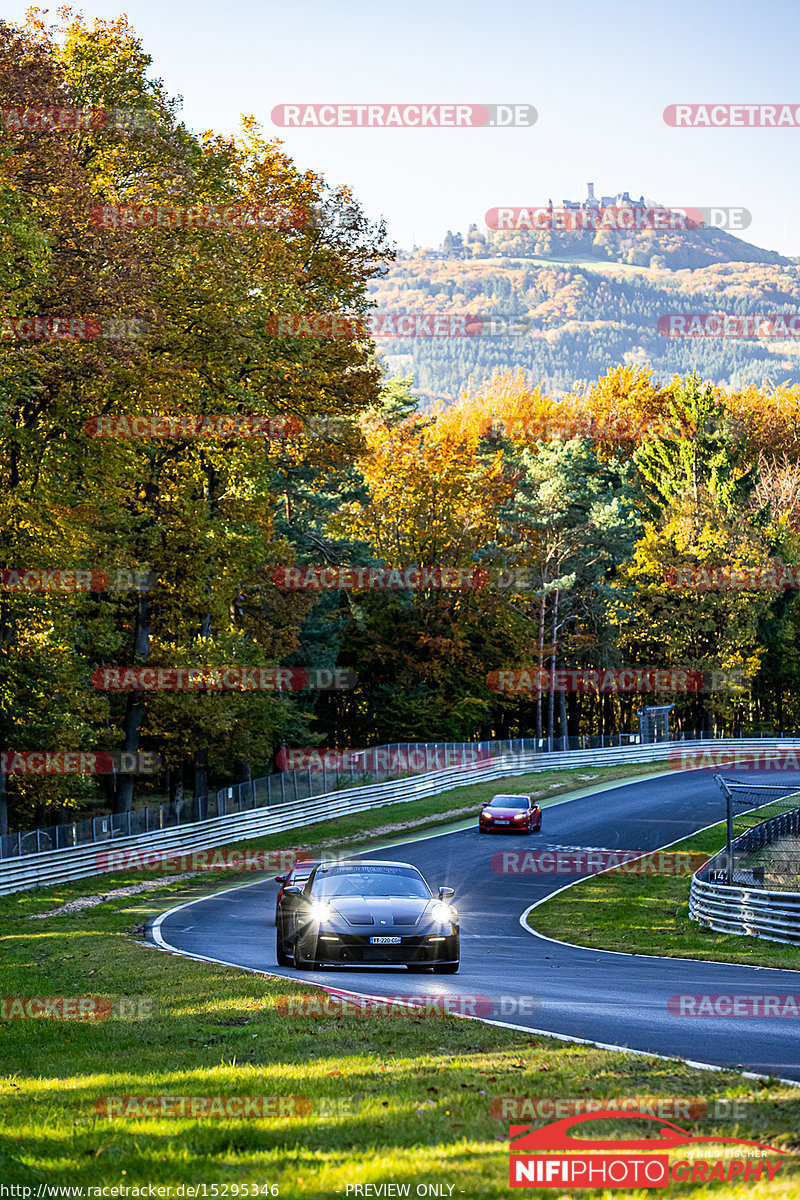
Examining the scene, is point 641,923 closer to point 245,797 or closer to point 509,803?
point 509,803

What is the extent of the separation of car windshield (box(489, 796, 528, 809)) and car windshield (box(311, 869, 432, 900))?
23536 mm

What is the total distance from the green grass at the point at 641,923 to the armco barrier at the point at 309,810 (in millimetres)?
12139

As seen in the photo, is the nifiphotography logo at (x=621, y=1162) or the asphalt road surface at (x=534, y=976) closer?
the nifiphotography logo at (x=621, y=1162)

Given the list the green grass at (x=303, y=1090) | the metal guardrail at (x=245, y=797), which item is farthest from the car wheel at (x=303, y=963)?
the metal guardrail at (x=245, y=797)

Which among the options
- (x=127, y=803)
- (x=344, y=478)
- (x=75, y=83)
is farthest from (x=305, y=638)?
(x=75, y=83)

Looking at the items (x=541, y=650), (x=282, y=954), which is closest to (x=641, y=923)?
(x=282, y=954)

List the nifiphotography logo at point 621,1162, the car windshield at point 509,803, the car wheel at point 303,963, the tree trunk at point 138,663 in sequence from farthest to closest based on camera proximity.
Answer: the car windshield at point 509,803 < the tree trunk at point 138,663 < the car wheel at point 303,963 < the nifiphotography logo at point 621,1162

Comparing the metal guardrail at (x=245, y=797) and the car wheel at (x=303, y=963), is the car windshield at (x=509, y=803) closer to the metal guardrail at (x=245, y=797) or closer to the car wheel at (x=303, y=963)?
the metal guardrail at (x=245, y=797)

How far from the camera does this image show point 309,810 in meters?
41.9

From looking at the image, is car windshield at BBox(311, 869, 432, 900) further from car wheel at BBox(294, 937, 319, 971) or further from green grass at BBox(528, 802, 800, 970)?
green grass at BBox(528, 802, 800, 970)

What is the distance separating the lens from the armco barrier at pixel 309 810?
29.6 metres

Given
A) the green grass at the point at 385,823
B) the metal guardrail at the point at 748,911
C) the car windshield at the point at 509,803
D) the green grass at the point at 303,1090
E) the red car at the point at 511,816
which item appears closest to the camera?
the green grass at the point at 303,1090

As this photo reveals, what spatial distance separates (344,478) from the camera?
55281 mm

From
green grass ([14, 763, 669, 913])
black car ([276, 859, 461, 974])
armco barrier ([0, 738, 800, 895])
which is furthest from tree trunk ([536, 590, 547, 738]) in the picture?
black car ([276, 859, 461, 974])
